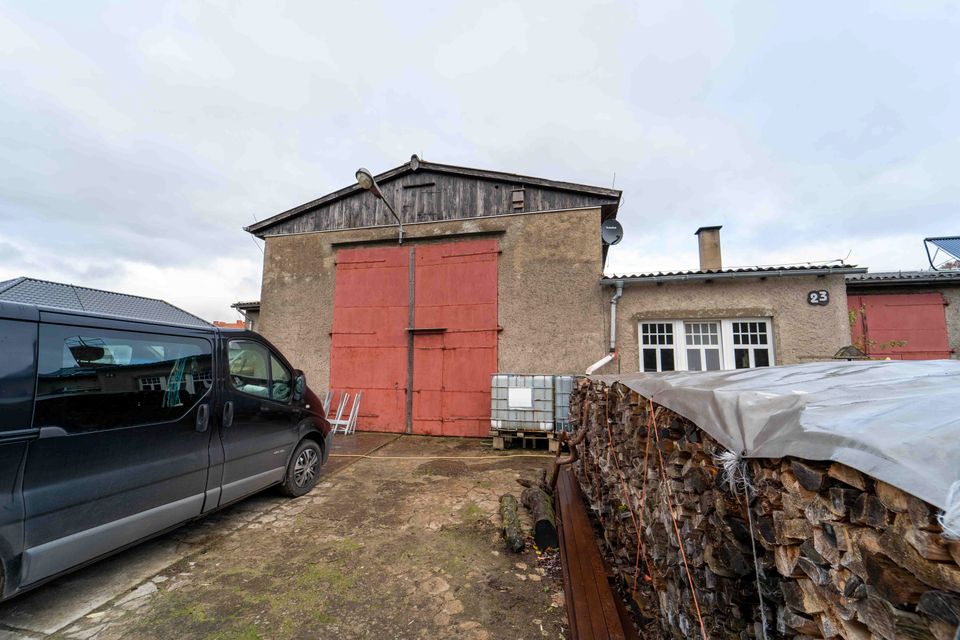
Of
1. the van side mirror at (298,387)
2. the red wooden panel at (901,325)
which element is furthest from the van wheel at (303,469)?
the red wooden panel at (901,325)

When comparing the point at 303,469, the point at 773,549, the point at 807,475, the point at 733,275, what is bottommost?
the point at 303,469

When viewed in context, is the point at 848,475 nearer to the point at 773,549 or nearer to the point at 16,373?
the point at 773,549

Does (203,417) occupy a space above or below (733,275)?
below

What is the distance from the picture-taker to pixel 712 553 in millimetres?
1611

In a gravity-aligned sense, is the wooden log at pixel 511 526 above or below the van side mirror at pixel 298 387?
below

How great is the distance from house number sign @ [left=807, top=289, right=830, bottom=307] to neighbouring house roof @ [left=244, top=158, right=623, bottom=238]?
417 centimetres

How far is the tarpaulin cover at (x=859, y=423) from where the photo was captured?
75 cm

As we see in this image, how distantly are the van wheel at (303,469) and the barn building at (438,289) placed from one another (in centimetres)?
370

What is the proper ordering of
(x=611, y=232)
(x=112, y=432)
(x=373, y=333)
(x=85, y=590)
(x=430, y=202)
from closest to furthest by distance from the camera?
1. (x=112, y=432)
2. (x=85, y=590)
3. (x=611, y=232)
4. (x=373, y=333)
5. (x=430, y=202)

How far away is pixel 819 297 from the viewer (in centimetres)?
695

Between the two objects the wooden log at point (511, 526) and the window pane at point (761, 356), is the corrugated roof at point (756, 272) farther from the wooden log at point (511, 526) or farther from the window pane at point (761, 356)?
the wooden log at point (511, 526)

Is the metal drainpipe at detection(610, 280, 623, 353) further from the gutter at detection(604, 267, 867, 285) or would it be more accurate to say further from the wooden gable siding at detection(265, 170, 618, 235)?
the wooden gable siding at detection(265, 170, 618, 235)

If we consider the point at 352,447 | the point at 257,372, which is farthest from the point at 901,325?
the point at 257,372

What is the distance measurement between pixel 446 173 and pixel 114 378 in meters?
8.10
